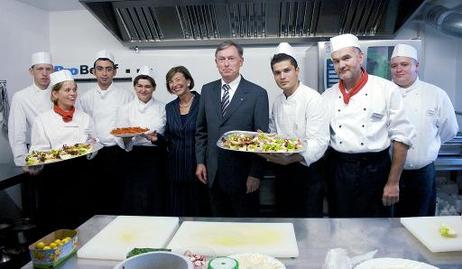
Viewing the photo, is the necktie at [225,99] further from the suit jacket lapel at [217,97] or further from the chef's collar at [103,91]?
the chef's collar at [103,91]

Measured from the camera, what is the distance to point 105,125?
9.71ft

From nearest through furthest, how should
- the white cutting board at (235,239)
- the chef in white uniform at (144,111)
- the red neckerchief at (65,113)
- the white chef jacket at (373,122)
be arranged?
1. the white cutting board at (235,239)
2. the white chef jacket at (373,122)
3. the red neckerchief at (65,113)
4. the chef in white uniform at (144,111)

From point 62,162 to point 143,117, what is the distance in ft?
2.35

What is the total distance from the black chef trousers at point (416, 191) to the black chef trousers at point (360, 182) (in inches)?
16.6

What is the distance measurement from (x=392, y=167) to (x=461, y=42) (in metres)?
2.28

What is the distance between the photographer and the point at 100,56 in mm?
2998

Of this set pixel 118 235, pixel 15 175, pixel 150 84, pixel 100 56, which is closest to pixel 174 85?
pixel 150 84

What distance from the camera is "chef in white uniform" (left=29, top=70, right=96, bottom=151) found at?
2574 millimetres

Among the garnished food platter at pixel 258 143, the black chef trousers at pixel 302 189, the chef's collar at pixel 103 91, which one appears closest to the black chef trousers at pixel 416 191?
the black chef trousers at pixel 302 189

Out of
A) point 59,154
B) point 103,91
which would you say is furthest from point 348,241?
point 103,91

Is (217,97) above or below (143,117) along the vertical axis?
above

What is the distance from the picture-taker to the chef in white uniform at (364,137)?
6.82 feet

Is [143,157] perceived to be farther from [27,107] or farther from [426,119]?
[426,119]

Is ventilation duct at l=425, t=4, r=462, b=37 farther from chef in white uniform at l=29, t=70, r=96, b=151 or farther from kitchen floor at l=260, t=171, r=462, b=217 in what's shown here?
chef in white uniform at l=29, t=70, r=96, b=151
